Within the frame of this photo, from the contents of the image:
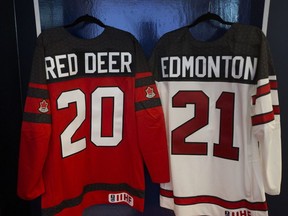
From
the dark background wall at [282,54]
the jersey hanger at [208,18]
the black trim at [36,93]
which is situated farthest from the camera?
the dark background wall at [282,54]

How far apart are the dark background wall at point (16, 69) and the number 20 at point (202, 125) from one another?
0.30 metres

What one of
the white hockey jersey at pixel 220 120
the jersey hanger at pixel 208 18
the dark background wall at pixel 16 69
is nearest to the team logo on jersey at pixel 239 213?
the white hockey jersey at pixel 220 120

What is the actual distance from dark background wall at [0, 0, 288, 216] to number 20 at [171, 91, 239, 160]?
301 millimetres

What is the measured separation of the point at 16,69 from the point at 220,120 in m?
0.95

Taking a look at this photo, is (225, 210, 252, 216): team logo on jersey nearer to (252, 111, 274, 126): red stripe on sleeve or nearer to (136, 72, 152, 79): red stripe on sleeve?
(252, 111, 274, 126): red stripe on sleeve

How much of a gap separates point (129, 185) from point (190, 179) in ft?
0.87

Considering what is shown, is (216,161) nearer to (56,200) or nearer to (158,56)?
(158,56)

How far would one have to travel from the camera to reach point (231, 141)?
1213mm

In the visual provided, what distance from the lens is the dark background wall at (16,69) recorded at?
1.29 m

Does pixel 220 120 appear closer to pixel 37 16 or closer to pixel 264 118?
pixel 264 118

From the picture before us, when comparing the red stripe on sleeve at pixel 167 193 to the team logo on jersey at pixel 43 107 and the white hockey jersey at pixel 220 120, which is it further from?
the team logo on jersey at pixel 43 107

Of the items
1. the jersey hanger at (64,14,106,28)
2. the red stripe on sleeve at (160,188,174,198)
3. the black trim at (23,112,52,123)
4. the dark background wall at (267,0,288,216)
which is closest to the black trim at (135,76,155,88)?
the jersey hanger at (64,14,106,28)

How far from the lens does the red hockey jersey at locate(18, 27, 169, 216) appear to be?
3.74 feet

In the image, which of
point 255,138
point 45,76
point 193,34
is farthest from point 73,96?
point 255,138
